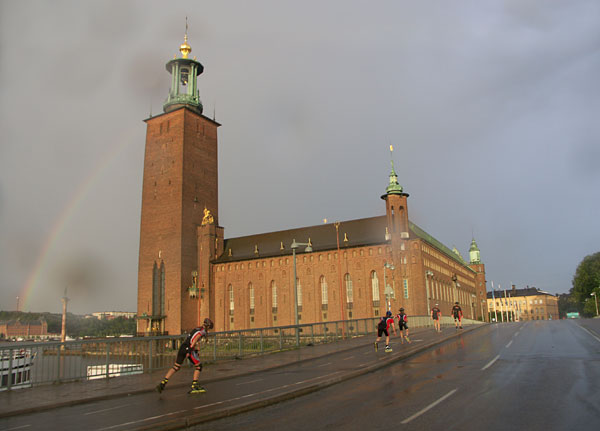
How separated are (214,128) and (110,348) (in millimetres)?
66399

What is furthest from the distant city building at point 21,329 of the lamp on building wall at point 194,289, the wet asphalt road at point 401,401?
the wet asphalt road at point 401,401

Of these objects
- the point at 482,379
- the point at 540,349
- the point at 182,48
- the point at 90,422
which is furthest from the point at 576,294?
the point at 90,422

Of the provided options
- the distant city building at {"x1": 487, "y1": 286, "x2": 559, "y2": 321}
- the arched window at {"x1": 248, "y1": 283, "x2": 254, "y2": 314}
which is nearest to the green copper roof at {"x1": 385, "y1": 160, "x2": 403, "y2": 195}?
the arched window at {"x1": 248, "y1": 283, "x2": 254, "y2": 314}

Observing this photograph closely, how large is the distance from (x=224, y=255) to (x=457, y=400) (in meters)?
70.6

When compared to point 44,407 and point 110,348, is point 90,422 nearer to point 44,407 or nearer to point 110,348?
point 44,407

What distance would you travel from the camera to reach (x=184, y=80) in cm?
8231

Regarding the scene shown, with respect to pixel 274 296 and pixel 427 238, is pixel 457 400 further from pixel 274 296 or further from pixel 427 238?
pixel 427 238

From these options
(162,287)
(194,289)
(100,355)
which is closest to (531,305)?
(194,289)

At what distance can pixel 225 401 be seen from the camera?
11.0 metres

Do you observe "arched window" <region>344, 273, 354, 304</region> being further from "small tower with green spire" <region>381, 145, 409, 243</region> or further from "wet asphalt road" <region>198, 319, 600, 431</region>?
"wet asphalt road" <region>198, 319, 600, 431</region>

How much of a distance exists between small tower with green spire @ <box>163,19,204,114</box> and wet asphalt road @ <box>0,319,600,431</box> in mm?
69350

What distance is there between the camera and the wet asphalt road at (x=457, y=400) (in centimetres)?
808

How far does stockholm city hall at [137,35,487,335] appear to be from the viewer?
65.3 m

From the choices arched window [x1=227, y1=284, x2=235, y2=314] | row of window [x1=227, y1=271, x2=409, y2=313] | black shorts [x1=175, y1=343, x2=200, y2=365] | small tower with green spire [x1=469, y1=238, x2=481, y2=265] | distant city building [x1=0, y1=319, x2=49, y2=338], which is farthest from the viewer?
distant city building [x1=0, y1=319, x2=49, y2=338]
